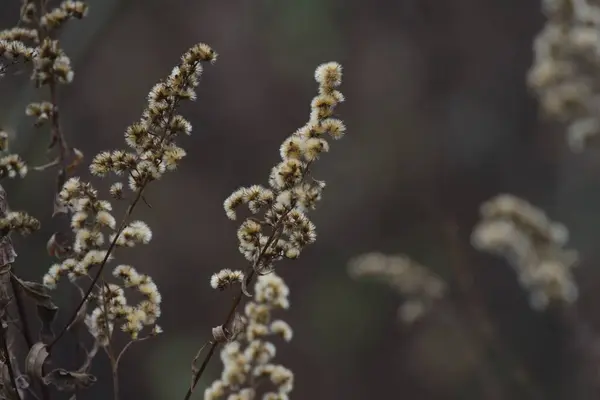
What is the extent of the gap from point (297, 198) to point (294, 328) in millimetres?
2003

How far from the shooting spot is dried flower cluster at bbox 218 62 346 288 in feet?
1.45

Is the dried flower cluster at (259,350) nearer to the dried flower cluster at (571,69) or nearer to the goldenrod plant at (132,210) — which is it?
the goldenrod plant at (132,210)

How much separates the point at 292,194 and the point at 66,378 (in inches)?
7.0

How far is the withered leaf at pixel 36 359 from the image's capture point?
0.48m

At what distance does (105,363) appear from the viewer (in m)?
2.22

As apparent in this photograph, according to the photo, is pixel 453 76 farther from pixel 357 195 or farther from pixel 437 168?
pixel 357 195

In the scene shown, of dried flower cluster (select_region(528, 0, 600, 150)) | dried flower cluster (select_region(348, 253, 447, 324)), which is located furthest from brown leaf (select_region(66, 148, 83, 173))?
dried flower cluster (select_region(348, 253, 447, 324))

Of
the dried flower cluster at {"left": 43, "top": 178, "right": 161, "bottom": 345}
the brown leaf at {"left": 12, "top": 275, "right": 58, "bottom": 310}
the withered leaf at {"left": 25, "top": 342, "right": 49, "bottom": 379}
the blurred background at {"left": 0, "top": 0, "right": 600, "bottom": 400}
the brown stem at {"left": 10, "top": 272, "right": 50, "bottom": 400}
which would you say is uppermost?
the blurred background at {"left": 0, "top": 0, "right": 600, "bottom": 400}

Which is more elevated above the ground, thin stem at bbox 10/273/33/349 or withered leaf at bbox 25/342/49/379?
thin stem at bbox 10/273/33/349

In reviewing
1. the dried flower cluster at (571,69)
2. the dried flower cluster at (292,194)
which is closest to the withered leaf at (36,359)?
the dried flower cluster at (292,194)

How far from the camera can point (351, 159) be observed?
259cm

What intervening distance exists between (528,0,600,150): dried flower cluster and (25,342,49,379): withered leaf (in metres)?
0.68

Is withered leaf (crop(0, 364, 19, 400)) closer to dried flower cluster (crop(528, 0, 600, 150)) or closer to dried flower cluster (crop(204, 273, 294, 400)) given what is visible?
dried flower cluster (crop(204, 273, 294, 400))

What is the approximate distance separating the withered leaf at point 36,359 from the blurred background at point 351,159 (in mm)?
1706
